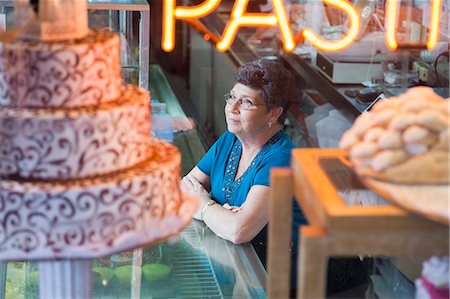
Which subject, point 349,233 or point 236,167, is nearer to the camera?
point 349,233

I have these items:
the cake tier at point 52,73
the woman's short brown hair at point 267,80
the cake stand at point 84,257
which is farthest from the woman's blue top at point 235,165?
the cake tier at point 52,73

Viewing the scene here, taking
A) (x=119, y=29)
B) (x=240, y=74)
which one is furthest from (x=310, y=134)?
(x=119, y=29)

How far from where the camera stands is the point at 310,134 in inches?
200

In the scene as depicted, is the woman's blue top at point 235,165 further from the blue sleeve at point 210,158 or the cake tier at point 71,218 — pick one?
the cake tier at point 71,218

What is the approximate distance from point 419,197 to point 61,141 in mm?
658

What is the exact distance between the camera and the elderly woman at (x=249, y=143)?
10.8 ft

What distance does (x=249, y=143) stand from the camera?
11.3ft

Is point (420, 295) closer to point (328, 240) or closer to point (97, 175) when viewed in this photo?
point (328, 240)

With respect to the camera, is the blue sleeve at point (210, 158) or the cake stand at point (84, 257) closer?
the cake stand at point (84, 257)

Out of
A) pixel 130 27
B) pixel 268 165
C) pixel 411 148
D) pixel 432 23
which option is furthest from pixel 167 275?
pixel 432 23

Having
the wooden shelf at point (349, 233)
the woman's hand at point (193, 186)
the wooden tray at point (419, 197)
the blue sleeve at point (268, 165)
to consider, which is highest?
the wooden tray at point (419, 197)

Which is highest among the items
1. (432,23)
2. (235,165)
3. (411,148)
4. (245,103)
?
(411,148)

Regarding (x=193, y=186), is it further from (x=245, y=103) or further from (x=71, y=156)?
(x=71, y=156)

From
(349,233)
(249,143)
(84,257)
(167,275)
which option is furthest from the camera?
(249,143)
